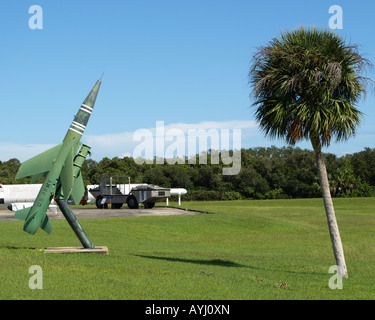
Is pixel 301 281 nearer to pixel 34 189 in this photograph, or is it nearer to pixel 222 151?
pixel 34 189

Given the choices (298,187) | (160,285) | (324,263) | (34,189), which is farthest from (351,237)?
(298,187)

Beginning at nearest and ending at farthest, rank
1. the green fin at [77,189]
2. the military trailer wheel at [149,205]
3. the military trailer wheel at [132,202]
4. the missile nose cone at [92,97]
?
the missile nose cone at [92,97]
the green fin at [77,189]
the military trailer wheel at [132,202]
the military trailer wheel at [149,205]

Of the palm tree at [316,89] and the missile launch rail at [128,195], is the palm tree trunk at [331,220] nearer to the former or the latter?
the palm tree at [316,89]

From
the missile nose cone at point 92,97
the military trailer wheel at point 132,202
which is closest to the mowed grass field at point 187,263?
the missile nose cone at point 92,97

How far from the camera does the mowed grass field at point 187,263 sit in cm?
1088

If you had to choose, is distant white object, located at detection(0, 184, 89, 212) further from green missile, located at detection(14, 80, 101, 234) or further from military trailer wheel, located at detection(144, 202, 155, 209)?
green missile, located at detection(14, 80, 101, 234)

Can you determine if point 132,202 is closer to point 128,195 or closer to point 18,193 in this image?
point 128,195

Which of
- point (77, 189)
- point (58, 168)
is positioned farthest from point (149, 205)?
point (58, 168)

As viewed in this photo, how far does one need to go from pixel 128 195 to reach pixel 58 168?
3084 cm

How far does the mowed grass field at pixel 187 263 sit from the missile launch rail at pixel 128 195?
11.5m

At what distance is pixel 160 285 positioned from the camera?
1134 cm

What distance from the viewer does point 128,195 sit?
48281 millimetres

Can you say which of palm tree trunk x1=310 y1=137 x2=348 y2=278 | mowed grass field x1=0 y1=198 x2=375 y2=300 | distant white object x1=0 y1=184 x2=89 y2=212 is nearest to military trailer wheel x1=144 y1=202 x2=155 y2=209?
distant white object x1=0 y1=184 x2=89 y2=212
